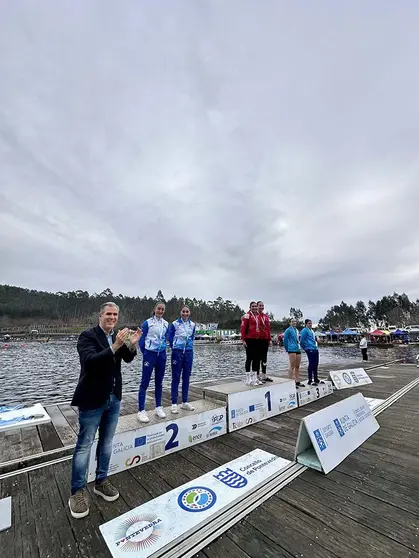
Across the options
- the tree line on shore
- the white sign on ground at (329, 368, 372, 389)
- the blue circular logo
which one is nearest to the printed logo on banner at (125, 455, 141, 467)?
the blue circular logo

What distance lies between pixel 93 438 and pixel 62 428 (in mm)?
2695

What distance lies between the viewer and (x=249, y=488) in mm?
2852

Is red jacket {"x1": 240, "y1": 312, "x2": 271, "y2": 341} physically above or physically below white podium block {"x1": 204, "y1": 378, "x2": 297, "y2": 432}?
above

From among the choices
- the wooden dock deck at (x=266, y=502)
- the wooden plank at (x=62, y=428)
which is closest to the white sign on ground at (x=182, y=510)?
the wooden dock deck at (x=266, y=502)

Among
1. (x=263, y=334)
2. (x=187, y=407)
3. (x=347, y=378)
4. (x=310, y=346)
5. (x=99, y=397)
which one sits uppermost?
(x=263, y=334)

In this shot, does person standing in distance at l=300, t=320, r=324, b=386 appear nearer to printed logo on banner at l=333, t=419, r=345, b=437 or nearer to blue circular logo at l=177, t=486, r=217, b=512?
printed logo on banner at l=333, t=419, r=345, b=437

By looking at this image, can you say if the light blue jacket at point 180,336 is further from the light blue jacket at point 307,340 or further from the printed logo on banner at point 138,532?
the light blue jacket at point 307,340

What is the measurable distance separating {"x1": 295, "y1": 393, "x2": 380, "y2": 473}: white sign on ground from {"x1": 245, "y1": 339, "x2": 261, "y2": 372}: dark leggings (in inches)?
87.3

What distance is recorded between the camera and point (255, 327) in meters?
6.14

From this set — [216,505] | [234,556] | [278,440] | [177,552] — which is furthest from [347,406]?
[177,552]

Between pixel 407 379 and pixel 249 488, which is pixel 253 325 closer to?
pixel 249 488

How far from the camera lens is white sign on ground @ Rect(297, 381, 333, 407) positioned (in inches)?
249

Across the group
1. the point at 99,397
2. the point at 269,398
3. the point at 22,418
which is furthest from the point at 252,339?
the point at 22,418

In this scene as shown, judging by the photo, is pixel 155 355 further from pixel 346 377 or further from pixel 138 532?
pixel 346 377
